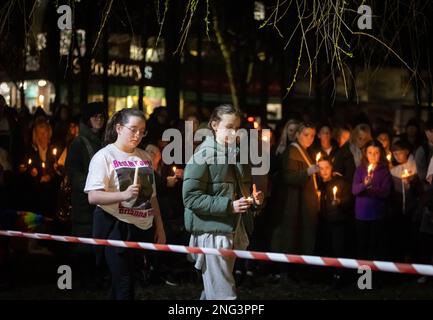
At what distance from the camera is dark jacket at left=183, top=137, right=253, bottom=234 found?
22.3 ft

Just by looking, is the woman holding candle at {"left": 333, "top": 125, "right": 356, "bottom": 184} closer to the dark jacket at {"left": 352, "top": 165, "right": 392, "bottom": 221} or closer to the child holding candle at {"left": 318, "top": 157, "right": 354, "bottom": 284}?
the child holding candle at {"left": 318, "top": 157, "right": 354, "bottom": 284}

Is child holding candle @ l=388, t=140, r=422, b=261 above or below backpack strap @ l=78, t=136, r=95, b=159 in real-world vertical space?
below

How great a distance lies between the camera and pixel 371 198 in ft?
32.9

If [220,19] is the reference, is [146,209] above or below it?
below

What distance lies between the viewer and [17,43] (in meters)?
16.6

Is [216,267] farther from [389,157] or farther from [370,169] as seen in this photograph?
[389,157]

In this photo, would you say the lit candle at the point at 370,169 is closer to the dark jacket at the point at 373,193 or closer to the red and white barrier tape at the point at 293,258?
the dark jacket at the point at 373,193

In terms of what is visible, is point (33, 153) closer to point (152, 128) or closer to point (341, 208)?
point (152, 128)

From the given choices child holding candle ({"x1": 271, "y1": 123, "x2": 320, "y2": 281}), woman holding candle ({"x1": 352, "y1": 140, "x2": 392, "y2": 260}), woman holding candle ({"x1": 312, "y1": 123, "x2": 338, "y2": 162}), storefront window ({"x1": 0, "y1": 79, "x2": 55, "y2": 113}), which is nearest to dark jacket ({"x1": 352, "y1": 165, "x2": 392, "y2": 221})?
woman holding candle ({"x1": 352, "y1": 140, "x2": 392, "y2": 260})

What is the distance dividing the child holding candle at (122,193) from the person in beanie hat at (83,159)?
4.60ft
